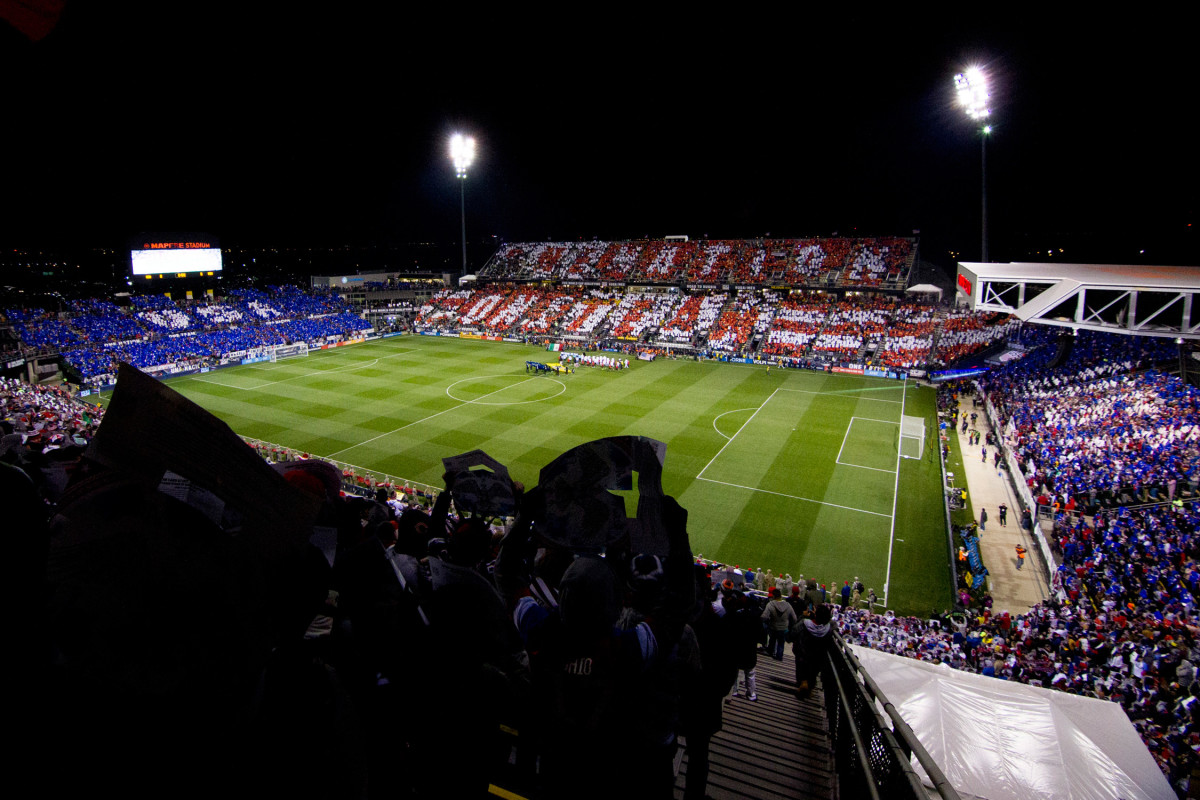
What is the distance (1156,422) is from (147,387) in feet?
79.6

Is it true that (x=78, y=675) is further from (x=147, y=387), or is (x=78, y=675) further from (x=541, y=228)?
(x=541, y=228)

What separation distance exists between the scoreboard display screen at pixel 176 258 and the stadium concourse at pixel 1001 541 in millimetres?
57256

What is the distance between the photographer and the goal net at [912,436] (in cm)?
2388

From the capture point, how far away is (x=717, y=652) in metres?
3.58

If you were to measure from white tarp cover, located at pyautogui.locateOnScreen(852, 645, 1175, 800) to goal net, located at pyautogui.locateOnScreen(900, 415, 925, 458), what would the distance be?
18906mm

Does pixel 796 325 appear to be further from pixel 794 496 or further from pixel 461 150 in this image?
pixel 461 150

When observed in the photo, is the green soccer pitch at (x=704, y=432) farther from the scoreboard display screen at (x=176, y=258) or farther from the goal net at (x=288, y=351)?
the scoreboard display screen at (x=176, y=258)

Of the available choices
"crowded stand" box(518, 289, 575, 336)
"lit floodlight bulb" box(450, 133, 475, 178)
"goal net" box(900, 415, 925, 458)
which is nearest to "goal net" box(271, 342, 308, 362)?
"crowded stand" box(518, 289, 575, 336)

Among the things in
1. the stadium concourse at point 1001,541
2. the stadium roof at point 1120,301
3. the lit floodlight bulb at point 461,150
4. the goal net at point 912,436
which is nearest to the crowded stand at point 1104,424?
the stadium concourse at point 1001,541

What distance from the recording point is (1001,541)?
17.3 metres

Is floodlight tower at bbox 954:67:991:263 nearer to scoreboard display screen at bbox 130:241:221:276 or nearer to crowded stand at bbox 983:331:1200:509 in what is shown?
crowded stand at bbox 983:331:1200:509

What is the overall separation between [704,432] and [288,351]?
111 feet

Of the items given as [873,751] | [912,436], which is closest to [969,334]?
[912,436]

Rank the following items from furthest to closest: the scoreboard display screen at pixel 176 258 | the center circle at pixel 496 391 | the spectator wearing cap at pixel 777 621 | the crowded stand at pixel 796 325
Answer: the scoreboard display screen at pixel 176 258 < the crowded stand at pixel 796 325 < the center circle at pixel 496 391 < the spectator wearing cap at pixel 777 621
